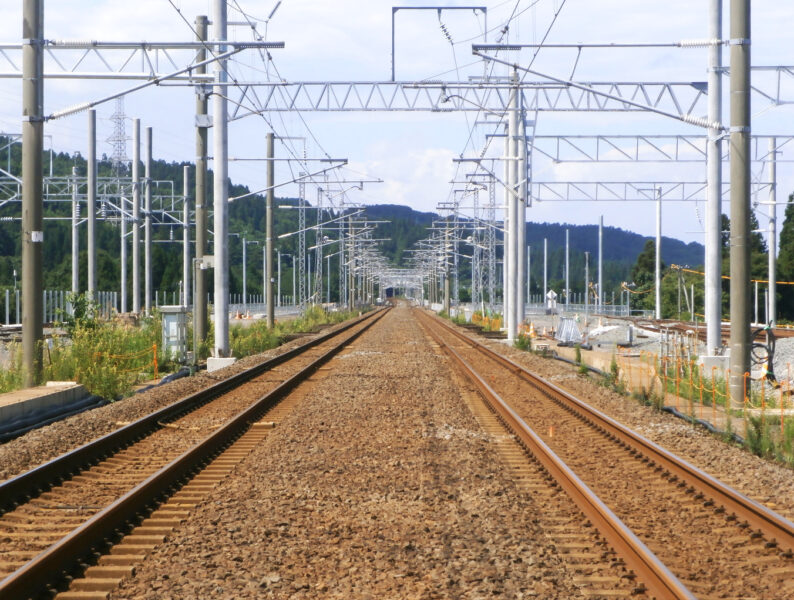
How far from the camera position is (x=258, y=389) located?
19.2 metres

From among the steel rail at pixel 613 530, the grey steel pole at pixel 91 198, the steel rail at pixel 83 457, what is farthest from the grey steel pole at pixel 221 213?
Result: the steel rail at pixel 613 530

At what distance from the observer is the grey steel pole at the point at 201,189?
25.9m

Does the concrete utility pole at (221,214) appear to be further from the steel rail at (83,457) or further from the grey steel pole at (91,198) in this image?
the steel rail at (83,457)

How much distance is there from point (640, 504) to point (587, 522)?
1136 mm

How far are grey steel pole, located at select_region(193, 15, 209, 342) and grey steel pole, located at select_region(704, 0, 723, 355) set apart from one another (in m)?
12.3

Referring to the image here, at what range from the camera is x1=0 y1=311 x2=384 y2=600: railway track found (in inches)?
246

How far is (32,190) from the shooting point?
52.9ft

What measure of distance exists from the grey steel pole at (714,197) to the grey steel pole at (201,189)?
12303 mm

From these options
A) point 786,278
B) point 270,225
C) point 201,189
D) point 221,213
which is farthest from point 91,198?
point 786,278

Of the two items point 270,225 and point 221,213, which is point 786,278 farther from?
point 221,213

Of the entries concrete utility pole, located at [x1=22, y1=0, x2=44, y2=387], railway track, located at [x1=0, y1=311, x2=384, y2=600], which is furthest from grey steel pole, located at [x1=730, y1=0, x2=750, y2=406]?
concrete utility pole, located at [x1=22, y1=0, x2=44, y2=387]

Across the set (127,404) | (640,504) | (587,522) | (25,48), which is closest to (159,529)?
(587,522)

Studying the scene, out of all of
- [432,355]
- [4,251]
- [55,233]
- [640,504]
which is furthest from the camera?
[55,233]

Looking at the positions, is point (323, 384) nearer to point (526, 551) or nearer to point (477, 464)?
point (477, 464)
